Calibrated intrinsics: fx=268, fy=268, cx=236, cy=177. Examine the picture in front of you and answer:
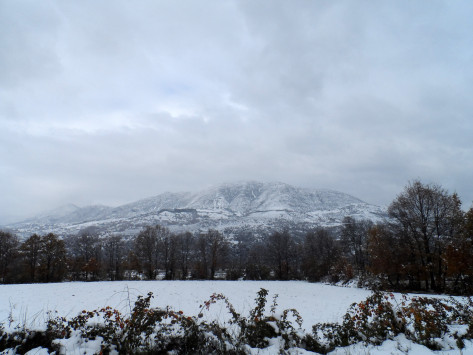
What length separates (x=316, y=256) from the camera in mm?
70125

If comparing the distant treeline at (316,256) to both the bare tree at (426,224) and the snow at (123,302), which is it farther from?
the snow at (123,302)

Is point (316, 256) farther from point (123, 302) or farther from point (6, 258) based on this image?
point (6, 258)

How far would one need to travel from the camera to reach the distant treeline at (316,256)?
1237 inches

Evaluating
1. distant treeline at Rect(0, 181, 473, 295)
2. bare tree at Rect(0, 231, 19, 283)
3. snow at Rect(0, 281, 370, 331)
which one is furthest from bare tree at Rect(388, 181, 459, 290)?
bare tree at Rect(0, 231, 19, 283)

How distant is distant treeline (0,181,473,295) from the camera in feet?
103

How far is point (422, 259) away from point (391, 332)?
32129 millimetres

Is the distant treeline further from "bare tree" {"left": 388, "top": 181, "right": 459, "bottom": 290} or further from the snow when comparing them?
the snow

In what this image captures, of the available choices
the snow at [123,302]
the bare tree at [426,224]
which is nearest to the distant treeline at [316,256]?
the bare tree at [426,224]

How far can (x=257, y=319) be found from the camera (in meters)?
8.02

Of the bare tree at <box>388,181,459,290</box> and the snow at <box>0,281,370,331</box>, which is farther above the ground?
the bare tree at <box>388,181,459,290</box>

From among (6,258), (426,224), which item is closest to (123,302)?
(426,224)

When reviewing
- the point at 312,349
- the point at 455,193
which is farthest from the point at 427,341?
the point at 455,193

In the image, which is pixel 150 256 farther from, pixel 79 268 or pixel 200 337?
pixel 200 337

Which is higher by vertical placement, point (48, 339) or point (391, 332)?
point (48, 339)
